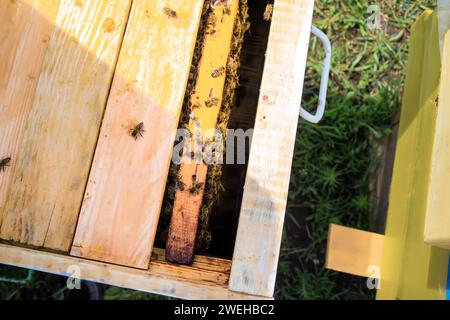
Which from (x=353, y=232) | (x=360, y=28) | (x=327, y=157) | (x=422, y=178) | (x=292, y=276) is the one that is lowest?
(x=292, y=276)

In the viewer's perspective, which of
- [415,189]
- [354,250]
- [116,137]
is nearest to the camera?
[116,137]

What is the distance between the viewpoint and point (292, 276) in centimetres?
302

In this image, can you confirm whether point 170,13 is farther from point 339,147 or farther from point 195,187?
point 339,147

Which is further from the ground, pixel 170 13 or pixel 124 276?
pixel 170 13

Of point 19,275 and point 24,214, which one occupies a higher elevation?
point 24,214

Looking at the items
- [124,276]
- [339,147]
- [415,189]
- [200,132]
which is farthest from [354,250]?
[124,276]

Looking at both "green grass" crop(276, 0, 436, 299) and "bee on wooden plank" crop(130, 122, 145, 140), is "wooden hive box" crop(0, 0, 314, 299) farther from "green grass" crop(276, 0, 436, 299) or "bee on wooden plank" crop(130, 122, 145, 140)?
"green grass" crop(276, 0, 436, 299)

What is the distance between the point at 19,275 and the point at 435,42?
2898mm

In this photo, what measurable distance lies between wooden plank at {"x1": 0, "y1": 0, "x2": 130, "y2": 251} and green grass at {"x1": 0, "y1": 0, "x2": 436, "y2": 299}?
1549 mm

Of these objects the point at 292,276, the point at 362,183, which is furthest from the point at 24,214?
the point at 362,183

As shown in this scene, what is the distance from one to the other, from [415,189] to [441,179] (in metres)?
0.51

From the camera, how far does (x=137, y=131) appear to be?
1.63 meters

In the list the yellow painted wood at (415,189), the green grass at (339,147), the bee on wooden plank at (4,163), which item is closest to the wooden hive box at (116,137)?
the bee on wooden plank at (4,163)
